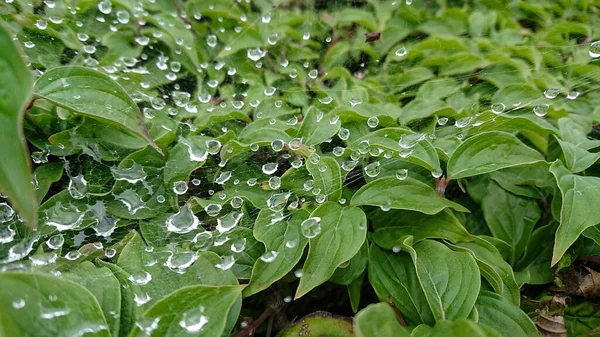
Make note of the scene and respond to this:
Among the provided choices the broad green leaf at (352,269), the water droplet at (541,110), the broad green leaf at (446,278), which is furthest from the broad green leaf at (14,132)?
the water droplet at (541,110)

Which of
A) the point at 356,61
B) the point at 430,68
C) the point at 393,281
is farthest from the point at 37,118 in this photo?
the point at 430,68

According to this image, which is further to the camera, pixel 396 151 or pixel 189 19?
pixel 189 19

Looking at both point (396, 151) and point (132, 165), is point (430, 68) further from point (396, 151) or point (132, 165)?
point (132, 165)

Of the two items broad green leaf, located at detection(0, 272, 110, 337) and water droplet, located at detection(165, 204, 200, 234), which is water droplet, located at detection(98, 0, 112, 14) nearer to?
water droplet, located at detection(165, 204, 200, 234)

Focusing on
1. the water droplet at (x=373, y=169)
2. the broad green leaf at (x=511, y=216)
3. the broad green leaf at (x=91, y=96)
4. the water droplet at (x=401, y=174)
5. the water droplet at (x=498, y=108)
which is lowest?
the broad green leaf at (x=511, y=216)

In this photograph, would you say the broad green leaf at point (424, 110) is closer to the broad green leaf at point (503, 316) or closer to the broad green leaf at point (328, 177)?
the broad green leaf at point (328, 177)

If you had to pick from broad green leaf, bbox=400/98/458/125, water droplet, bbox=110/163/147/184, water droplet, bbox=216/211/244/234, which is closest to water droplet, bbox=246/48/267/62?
broad green leaf, bbox=400/98/458/125
